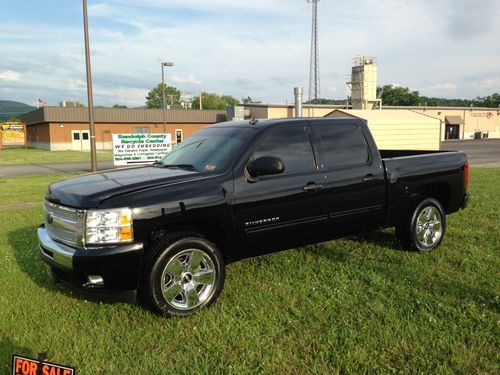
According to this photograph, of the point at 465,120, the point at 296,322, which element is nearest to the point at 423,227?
the point at 296,322

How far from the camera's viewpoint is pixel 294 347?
3.47 meters

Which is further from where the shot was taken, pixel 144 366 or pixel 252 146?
pixel 252 146

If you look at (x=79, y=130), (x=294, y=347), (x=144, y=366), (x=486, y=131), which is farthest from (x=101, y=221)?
(x=486, y=131)

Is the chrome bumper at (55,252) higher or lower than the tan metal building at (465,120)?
lower

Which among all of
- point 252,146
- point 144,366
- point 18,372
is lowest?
point 144,366

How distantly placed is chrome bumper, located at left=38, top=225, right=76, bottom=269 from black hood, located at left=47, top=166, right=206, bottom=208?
380 mm

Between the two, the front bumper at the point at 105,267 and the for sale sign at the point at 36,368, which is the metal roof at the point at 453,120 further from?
the for sale sign at the point at 36,368

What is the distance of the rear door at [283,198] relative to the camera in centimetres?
445

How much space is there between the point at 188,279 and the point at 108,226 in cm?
90

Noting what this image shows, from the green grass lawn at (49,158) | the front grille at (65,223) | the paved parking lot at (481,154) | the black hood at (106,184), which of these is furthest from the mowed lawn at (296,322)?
the green grass lawn at (49,158)

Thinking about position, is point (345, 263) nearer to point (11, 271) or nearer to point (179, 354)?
point (179, 354)

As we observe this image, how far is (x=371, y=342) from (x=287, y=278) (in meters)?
1.55

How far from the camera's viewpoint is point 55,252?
158 inches

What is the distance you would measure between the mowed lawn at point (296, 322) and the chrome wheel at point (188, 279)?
185 millimetres
